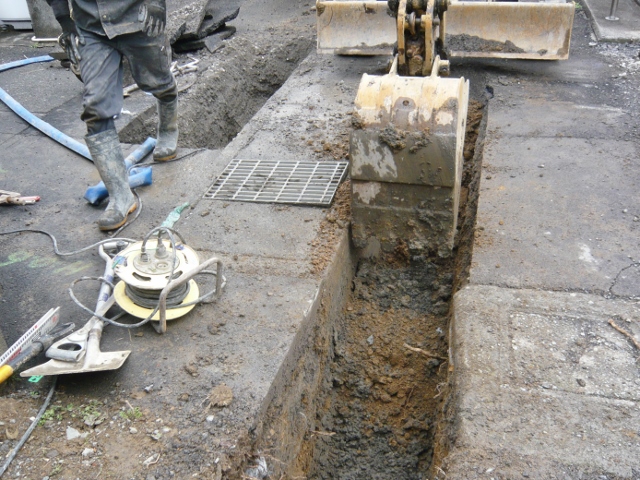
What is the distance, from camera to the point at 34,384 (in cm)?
289

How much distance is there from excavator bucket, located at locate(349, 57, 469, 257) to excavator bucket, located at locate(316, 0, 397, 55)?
116 inches

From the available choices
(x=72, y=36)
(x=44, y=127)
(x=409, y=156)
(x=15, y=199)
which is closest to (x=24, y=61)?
(x=44, y=127)

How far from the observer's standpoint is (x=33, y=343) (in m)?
2.95

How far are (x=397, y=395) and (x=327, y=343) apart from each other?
514 millimetres

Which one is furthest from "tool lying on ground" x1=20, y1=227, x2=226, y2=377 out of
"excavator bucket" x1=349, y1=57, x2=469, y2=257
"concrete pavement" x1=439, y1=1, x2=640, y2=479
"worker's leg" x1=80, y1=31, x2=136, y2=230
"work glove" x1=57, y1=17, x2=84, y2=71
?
"work glove" x1=57, y1=17, x2=84, y2=71

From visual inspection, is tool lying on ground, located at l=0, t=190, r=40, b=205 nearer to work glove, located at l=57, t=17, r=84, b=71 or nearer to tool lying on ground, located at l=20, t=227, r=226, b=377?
work glove, located at l=57, t=17, r=84, b=71

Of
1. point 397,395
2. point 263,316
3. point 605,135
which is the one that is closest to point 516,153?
point 605,135

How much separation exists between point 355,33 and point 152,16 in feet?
10.0

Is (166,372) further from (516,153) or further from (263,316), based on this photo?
(516,153)

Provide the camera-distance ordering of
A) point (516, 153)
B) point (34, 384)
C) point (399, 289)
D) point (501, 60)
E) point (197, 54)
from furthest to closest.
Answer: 1. point (197, 54)
2. point (501, 60)
3. point (516, 153)
4. point (399, 289)
5. point (34, 384)

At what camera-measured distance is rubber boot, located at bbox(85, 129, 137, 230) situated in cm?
408

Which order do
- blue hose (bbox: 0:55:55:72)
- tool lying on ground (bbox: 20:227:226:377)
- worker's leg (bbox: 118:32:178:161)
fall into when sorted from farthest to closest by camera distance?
blue hose (bbox: 0:55:55:72)
worker's leg (bbox: 118:32:178:161)
tool lying on ground (bbox: 20:227:226:377)

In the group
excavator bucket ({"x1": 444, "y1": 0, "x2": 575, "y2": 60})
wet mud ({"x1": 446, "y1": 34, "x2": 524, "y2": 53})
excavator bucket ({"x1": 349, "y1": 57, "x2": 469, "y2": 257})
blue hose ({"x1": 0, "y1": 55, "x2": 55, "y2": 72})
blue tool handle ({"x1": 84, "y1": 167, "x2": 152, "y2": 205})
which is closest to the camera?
excavator bucket ({"x1": 349, "y1": 57, "x2": 469, "y2": 257})

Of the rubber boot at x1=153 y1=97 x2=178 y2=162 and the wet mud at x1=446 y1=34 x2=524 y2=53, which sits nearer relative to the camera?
the rubber boot at x1=153 y1=97 x2=178 y2=162
